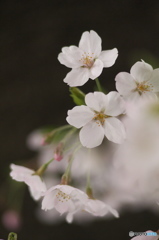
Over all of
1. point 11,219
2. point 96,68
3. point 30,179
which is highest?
point 96,68

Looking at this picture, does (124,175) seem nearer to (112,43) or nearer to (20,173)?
(20,173)

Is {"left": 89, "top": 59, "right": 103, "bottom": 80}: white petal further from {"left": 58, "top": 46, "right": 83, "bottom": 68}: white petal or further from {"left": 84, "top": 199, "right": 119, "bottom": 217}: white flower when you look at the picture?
{"left": 84, "top": 199, "right": 119, "bottom": 217}: white flower

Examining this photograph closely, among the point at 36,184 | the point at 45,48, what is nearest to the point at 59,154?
the point at 36,184

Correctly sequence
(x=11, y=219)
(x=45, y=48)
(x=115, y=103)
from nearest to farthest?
(x=115, y=103) < (x=11, y=219) < (x=45, y=48)

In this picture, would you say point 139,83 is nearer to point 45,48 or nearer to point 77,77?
point 77,77

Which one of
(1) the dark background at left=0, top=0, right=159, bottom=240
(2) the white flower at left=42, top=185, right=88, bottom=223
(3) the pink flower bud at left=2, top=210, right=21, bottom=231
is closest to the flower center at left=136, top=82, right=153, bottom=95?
(2) the white flower at left=42, top=185, right=88, bottom=223

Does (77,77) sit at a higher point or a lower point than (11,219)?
higher

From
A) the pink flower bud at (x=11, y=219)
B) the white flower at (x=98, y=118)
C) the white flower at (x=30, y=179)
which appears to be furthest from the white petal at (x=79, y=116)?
the pink flower bud at (x=11, y=219)
